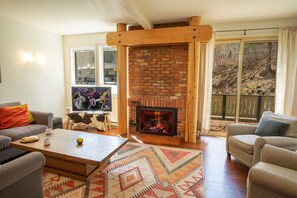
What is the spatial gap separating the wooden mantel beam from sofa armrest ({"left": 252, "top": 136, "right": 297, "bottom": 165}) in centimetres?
200

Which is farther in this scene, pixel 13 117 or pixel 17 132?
pixel 13 117

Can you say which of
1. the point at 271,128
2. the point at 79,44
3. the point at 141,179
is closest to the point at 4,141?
the point at 141,179

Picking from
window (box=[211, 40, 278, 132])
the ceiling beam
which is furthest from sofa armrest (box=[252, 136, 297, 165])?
the ceiling beam

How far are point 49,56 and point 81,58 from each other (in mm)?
791

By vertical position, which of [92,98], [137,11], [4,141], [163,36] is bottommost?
[4,141]

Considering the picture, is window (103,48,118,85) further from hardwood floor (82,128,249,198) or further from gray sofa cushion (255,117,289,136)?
gray sofa cushion (255,117,289,136)

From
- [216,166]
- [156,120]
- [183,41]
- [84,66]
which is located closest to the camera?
[216,166]

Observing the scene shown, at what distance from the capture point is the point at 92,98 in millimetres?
4051

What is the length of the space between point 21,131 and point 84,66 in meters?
2.51

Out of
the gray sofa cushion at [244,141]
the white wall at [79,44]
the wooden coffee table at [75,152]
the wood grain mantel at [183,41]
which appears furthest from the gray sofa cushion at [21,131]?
the gray sofa cushion at [244,141]

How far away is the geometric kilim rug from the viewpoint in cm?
195

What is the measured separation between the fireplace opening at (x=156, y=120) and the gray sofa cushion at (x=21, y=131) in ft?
6.42

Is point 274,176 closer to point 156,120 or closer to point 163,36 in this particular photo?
point 156,120

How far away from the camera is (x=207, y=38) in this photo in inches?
129
